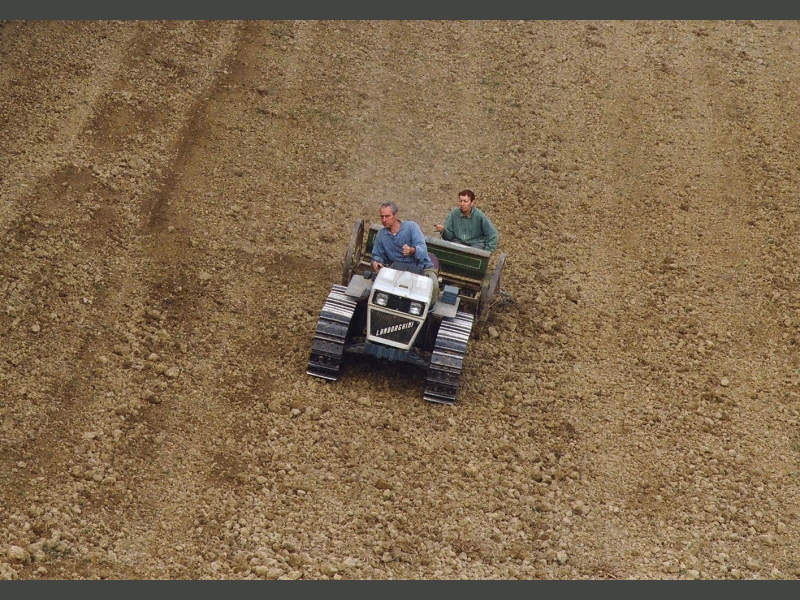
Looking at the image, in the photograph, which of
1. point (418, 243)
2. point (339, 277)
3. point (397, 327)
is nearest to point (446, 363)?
point (397, 327)

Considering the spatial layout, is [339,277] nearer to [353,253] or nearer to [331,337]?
[353,253]

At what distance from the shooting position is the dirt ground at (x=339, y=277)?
11.4 meters

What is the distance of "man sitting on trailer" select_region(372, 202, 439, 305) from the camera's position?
1317cm

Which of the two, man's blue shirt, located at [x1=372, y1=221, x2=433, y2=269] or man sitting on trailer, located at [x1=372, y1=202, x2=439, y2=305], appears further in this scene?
man's blue shirt, located at [x1=372, y1=221, x2=433, y2=269]

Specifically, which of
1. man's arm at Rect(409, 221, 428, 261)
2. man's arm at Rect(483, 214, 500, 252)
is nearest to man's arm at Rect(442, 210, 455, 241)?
man's arm at Rect(483, 214, 500, 252)

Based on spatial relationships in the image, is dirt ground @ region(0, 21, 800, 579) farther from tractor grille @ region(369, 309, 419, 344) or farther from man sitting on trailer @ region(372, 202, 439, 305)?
man sitting on trailer @ region(372, 202, 439, 305)

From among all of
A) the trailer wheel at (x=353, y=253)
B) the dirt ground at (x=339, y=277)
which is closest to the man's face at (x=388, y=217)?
the trailer wheel at (x=353, y=253)

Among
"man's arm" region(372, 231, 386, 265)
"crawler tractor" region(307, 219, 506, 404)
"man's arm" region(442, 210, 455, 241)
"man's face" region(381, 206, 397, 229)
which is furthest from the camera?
"man's arm" region(442, 210, 455, 241)

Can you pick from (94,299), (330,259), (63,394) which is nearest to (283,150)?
(330,259)

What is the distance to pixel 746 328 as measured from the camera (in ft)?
51.0

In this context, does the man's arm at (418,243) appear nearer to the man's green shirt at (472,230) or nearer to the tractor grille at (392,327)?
the tractor grille at (392,327)

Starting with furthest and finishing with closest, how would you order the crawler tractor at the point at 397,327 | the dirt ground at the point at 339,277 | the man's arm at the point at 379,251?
1. the man's arm at the point at 379,251
2. the crawler tractor at the point at 397,327
3. the dirt ground at the point at 339,277

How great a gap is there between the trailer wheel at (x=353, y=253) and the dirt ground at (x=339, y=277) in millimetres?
745

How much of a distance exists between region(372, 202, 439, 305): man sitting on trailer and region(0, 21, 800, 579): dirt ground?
124 centimetres
